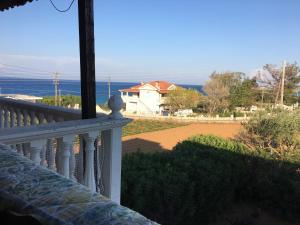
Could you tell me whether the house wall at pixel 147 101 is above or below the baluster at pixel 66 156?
Result: below

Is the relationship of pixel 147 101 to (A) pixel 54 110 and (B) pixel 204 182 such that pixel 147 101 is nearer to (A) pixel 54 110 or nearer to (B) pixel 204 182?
(B) pixel 204 182

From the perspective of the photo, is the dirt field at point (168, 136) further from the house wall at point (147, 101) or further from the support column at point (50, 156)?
the support column at point (50, 156)

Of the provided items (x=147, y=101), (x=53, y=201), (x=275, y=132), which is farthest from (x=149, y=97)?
(x=53, y=201)

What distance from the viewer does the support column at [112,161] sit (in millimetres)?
2529

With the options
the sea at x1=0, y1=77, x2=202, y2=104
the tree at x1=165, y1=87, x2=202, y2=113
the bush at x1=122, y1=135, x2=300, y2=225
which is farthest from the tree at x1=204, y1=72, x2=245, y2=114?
the bush at x1=122, y1=135, x2=300, y2=225

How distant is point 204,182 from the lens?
22.3 ft

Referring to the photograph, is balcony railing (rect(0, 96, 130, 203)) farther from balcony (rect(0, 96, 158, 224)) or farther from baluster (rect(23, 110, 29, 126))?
baluster (rect(23, 110, 29, 126))

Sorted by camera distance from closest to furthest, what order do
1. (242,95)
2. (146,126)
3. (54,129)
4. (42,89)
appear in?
(54,129) → (146,126) → (242,95) → (42,89)

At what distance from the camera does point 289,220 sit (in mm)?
8148

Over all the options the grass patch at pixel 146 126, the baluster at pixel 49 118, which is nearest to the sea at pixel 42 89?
the grass patch at pixel 146 126

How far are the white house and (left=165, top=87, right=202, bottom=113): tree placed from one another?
3.27 metres

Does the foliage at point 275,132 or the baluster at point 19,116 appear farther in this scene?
the foliage at point 275,132

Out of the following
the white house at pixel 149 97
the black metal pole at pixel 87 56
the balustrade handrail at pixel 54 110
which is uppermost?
the black metal pole at pixel 87 56

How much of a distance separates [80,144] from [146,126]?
25.1m
